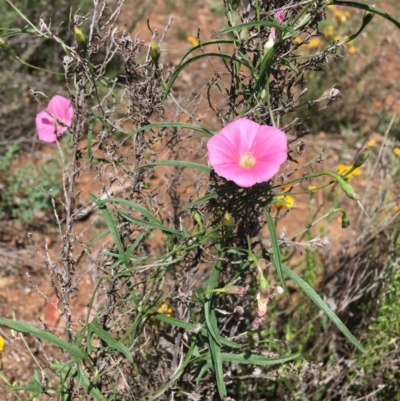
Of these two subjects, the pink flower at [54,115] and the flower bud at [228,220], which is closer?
the flower bud at [228,220]

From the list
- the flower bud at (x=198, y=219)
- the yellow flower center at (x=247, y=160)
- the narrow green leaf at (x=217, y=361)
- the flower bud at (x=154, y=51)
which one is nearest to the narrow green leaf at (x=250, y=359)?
the narrow green leaf at (x=217, y=361)

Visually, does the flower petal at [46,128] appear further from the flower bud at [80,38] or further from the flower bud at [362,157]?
the flower bud at [362,157]

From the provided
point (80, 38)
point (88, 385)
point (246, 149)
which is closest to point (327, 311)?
point (246, 149)

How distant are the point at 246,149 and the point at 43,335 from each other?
56 centimetres

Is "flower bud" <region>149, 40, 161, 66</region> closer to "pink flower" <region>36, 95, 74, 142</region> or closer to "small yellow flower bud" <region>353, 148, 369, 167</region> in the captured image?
"pink flower" <region>36, 95, 74, 142</region>

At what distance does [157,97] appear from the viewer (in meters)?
1.27

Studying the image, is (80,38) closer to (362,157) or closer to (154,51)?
(154,51)

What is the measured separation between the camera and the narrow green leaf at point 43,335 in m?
1.12

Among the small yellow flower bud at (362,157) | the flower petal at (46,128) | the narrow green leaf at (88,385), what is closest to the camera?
the small yellow flower bud at (362,157)

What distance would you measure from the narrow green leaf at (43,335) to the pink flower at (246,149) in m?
0.47

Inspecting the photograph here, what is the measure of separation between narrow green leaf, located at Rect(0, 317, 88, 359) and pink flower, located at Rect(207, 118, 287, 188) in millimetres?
471

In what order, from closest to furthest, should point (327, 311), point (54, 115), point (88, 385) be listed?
point (327, 311)
point (88, 385)
point (54, 115)

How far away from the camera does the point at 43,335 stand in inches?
45.0

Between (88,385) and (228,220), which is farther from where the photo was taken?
(88,385)
